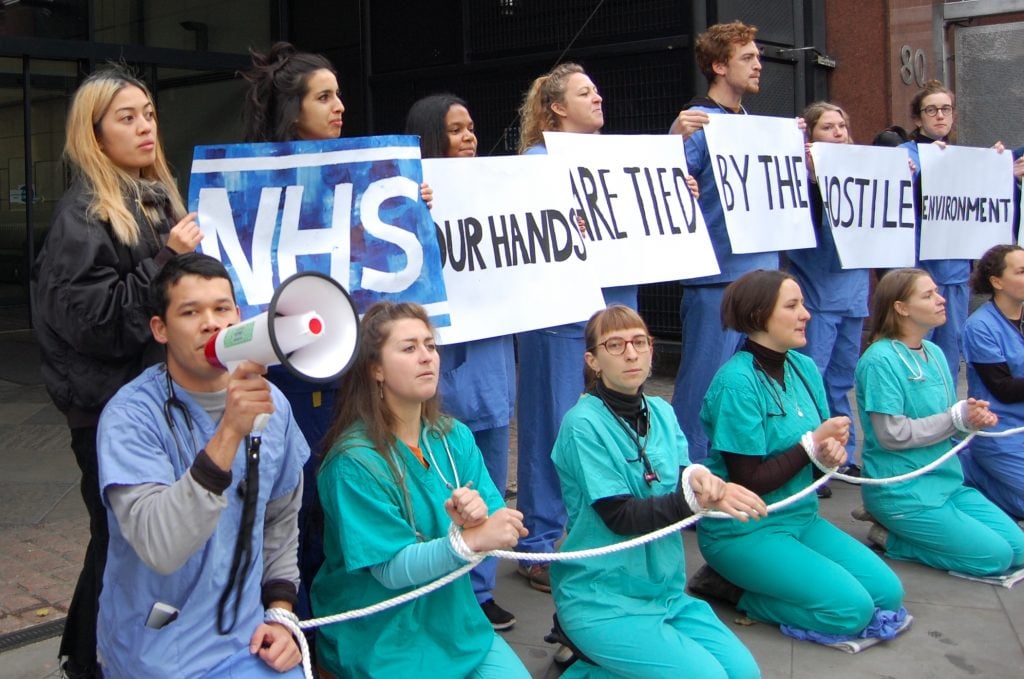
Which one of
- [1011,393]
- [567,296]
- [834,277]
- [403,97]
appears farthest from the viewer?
[403,97]

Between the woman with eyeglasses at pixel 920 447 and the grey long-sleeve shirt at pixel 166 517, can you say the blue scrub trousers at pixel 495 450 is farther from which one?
the grey long-sleeve shirt at pixel 166 517

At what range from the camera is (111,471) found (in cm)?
248

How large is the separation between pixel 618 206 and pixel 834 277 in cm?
157

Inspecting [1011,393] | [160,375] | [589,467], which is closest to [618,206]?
[589,467]

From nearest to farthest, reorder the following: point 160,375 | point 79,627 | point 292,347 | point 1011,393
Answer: point 292,347 → point 160,375 → point 79,627 → point 1011,393

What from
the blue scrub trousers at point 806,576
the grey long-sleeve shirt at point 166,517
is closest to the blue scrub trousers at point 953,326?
the blue scrub trousers at point 806,576

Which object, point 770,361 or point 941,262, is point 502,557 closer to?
point 770,361

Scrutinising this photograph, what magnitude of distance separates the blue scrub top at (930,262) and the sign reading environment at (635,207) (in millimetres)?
2025

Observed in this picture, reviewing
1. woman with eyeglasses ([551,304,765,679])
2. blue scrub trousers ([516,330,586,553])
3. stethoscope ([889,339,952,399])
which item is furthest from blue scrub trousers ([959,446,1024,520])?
woman with eyeglasses ([551,304,765,679])

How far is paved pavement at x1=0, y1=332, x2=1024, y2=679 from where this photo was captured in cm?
369

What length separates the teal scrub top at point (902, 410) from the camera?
4.57m

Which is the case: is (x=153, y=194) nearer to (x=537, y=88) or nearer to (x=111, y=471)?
(x=111, y=471)

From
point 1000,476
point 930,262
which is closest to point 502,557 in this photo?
point 1000,476

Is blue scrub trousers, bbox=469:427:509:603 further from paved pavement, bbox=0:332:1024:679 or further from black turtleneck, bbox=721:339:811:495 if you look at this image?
black turtleneck, bbox=721:339:811:495
